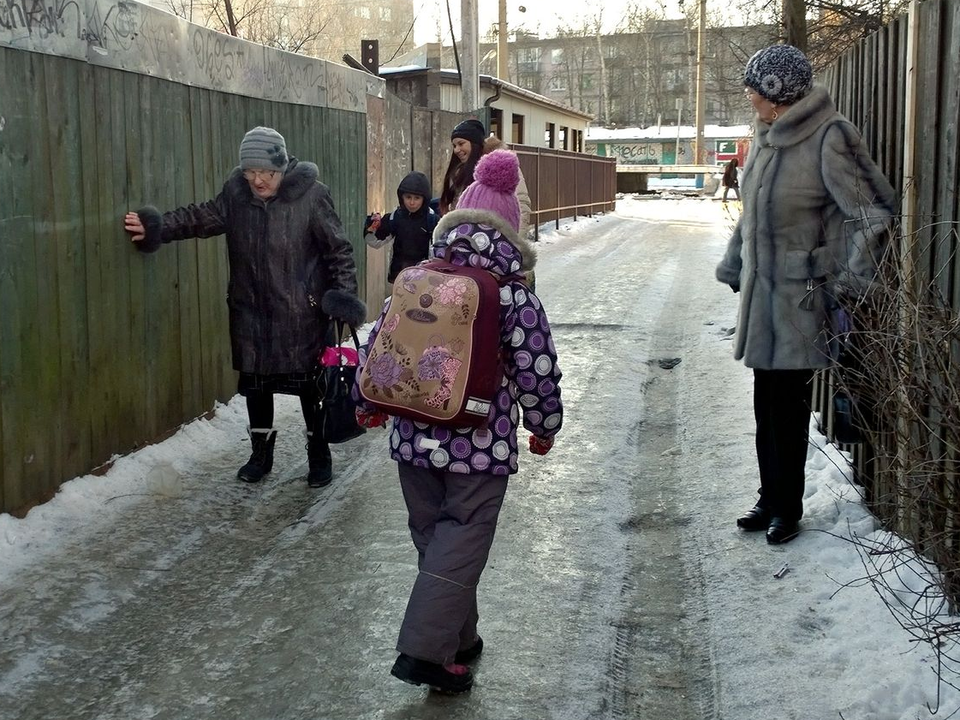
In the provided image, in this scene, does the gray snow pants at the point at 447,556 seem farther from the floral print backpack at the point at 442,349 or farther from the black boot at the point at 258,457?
the black boot at the point at 258,457

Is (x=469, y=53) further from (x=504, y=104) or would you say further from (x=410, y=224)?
(x=410, y=224)

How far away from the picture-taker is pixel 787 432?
4.58 meters

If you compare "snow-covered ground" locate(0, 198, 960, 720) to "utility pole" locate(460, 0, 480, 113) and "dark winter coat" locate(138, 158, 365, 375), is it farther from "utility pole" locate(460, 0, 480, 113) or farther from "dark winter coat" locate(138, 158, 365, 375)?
"utility pole" locate(460, 0, 480, 113)

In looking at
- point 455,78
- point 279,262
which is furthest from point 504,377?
point 455,78

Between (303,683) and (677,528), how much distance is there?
216cm

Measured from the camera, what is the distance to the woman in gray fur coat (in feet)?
14.0

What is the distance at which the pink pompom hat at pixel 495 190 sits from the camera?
3.54m

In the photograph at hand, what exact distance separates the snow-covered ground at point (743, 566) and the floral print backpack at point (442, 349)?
3.43 feet

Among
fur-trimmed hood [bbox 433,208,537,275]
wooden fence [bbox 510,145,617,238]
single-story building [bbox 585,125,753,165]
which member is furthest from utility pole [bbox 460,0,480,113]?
single-story building [bbox 585,125,753,165]

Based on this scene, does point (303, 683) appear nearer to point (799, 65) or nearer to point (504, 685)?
point (504, 685)

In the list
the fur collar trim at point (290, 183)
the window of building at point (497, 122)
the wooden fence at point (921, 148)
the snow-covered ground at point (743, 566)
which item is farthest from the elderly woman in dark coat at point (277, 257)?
the window of building at point (497, 122)

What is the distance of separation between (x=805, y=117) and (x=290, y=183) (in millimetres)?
2547

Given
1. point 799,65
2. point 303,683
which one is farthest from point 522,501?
point 799,65

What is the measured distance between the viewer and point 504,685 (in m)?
3.57
